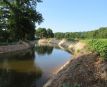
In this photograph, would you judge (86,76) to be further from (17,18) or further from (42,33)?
(42,33)

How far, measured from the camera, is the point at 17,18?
63812 mm

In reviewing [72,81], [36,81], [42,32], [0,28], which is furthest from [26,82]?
[42,32]

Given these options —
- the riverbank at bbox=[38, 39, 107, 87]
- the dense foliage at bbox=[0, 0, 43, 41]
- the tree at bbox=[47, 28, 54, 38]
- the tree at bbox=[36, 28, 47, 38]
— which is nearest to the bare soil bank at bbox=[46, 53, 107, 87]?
the riverbank at bbox=[38, 39, 107, 87]

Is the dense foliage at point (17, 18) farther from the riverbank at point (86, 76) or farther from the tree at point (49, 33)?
the tree at point (49, 33)

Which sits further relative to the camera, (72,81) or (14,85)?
(14,85)

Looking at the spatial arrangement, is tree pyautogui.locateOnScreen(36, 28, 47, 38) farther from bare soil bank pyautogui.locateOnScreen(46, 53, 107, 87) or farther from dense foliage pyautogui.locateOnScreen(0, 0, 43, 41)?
bare soil bank pyautogui.locateOnScreen(46, 53, 107, 87)

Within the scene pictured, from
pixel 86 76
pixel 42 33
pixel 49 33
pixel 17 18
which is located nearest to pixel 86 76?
pixel 86 76

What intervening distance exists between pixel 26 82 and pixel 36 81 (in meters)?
0.90

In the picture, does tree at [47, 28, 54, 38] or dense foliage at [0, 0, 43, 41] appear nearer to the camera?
dense foliage at [0, 0, 43, 41]

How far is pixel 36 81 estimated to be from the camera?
2102 centimetres

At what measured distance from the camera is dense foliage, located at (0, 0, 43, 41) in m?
63.8

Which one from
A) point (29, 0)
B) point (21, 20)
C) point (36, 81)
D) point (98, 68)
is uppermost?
point (29, 0)

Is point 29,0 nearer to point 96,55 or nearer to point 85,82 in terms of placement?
point 96,55

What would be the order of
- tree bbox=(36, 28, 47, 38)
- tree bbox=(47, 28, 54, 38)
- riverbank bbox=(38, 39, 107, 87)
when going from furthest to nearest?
1. tree bbox=(47, 28, 54, 38)
2. tree bbox=(36, 28, 47, 38)
3. riverbank bbox=(38, 39, 107, 87)
